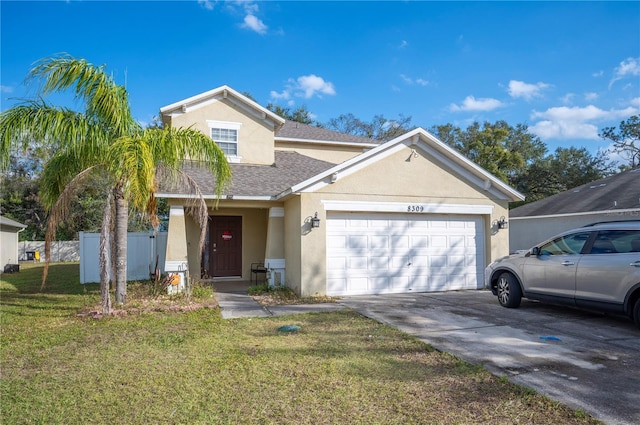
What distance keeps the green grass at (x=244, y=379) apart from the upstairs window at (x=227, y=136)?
26.9ft

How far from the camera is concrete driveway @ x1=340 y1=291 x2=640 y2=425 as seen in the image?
4164mm

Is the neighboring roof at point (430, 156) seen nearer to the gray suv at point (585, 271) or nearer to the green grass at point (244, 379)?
the gray suv at point (585, 271)

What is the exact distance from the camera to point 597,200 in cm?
1720

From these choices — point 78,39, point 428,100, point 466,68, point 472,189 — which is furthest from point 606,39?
point 78,39

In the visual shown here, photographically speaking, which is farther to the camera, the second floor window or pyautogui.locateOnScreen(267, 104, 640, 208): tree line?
pyautogui.locateOnScreen(267, 104, 640, 208): tree line

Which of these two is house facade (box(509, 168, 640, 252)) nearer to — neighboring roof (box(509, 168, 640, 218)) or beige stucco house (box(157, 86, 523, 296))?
neighboring roof (box(509, 168, 640, 218))

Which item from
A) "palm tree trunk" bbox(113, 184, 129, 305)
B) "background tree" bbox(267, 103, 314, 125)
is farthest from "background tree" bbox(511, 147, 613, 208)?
"palm tree trunk" bbox(113, 184, 129, 305)

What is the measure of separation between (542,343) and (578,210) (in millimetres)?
13741

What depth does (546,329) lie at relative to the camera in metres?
6.86

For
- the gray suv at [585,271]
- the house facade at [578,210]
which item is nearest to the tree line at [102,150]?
the gray suv at [585,271]

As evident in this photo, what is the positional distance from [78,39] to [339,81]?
12.2m

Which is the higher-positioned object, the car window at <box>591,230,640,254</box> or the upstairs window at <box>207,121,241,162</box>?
the upstairs window at <box>207,121,241,162</box>

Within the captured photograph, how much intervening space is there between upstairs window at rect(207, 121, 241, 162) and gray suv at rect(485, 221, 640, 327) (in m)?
9.82

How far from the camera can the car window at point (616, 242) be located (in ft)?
21.5
